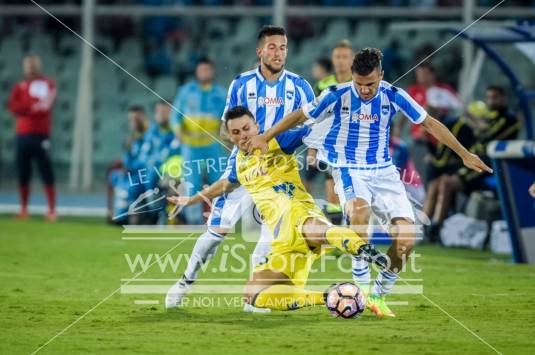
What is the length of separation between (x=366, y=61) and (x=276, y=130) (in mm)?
884

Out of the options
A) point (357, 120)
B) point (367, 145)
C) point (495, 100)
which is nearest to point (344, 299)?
point (367, 145)

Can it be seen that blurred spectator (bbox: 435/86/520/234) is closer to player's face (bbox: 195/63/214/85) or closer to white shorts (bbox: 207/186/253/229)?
player's face (bbox: 195/63/214/85)

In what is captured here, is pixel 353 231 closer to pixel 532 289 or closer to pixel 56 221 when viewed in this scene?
pixel 532 289

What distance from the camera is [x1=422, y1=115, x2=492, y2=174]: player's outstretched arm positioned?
343 inches

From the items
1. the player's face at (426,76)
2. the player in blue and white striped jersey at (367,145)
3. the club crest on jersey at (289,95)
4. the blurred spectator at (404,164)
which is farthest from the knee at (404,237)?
the player's face at (426,76)

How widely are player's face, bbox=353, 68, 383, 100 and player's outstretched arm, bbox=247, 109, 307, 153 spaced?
0.51 meters

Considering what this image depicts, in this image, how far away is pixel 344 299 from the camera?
27.8ft

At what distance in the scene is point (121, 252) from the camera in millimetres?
14180

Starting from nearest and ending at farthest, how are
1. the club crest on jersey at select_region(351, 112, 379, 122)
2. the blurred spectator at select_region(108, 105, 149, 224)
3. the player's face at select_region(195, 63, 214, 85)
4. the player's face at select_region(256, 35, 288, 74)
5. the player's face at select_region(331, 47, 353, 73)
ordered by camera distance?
the club crest on jersey at select_region(351, 112, 379, 122), the player's face at select_region(256, 35, 288, 74), the player's face at select_region(331, 47, 353, 73), the player's face at select_region(195, 63, 214, 85), the blurred spectator at select_region(108, 105, 149, 224)

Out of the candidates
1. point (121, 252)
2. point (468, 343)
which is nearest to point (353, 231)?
point (468, 343)

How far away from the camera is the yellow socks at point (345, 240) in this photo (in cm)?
840

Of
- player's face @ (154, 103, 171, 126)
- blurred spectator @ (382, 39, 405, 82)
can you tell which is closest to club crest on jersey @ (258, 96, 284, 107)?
player's face @ (154, 103, 171, 126)

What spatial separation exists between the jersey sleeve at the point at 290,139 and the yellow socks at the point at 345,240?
1.27 metres

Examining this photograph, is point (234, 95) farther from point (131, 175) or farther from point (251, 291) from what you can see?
point (131, 175)
